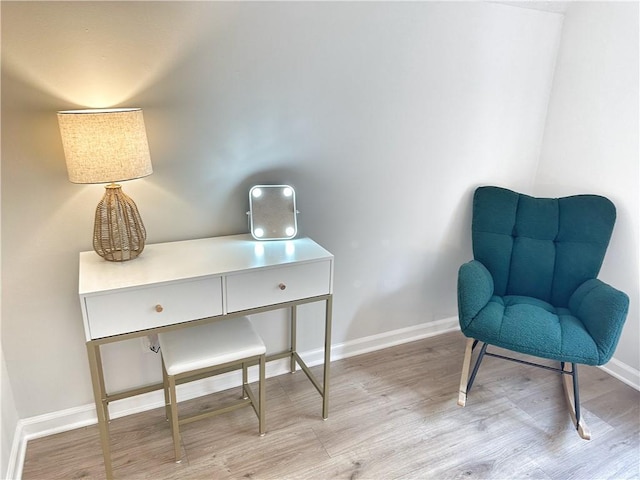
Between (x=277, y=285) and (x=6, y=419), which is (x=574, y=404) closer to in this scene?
(x=277, y=285)

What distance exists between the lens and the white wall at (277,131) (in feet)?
5.08

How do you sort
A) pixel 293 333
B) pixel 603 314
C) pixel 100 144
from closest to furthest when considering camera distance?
1. pixel 100 144
2. pixel 603 314
3. pixel 293 333

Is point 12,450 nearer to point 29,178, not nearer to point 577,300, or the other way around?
point 29,178

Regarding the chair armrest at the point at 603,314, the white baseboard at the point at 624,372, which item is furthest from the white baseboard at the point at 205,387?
the chair armrest at the point at 603,314

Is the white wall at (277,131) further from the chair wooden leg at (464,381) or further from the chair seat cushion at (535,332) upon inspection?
the chair seat cushion at (535,332)

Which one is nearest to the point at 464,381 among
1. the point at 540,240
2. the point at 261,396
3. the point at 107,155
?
the point at 540,240

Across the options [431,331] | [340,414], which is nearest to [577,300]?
[431,331]

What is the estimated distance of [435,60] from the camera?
2113 millimetres

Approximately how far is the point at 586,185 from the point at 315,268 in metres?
1.62

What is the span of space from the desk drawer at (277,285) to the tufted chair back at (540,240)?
1.04 meters

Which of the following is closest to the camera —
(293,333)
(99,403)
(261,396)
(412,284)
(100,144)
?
(100,144)

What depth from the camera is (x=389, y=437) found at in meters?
1.88

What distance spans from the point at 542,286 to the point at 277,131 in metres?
1.56

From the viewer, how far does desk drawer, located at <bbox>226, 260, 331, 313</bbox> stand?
1607 millimetres
